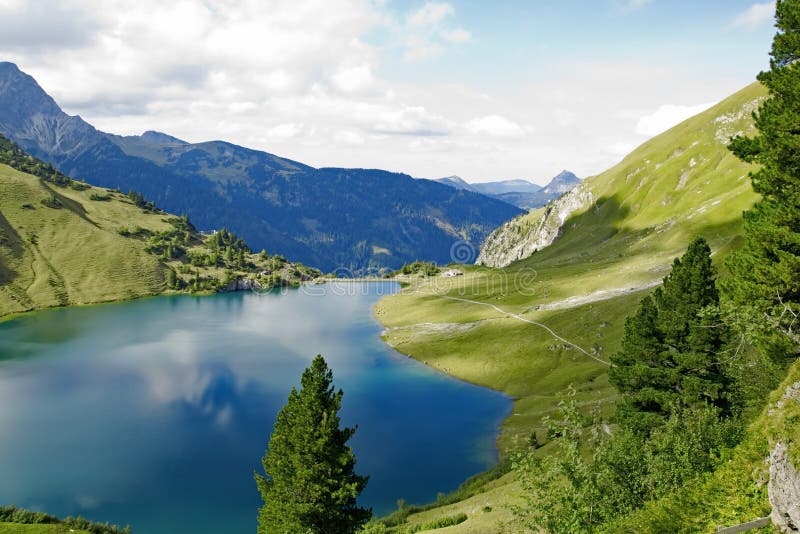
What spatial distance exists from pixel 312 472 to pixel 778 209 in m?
27.7

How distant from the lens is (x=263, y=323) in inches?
6718

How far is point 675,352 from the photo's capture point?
3672 cm

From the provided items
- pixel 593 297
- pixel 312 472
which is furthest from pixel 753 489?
pixel 593 297

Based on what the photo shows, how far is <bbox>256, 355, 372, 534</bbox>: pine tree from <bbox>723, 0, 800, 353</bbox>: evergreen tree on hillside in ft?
76.8

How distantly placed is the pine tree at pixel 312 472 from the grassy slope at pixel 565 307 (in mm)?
8332

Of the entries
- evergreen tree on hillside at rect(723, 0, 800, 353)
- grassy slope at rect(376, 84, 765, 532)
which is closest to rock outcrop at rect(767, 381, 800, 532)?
evergreen tree on hillside at rect(723, 0, 800, 353)

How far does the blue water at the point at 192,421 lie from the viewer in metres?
54.2

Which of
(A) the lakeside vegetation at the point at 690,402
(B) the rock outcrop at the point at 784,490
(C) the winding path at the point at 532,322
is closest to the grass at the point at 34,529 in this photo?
(A) the lakeside vegetation at the point at 690,402

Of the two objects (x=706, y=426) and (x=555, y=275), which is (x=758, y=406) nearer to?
(x=706, y=426)

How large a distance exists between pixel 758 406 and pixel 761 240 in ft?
52.7

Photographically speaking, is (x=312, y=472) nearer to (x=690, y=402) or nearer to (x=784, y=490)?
(x=784, y=490)

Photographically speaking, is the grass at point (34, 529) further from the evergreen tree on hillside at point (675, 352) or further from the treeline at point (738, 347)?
the evergreen tree on hillside at point (675, 352)

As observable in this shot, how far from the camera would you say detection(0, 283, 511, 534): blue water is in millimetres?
54250

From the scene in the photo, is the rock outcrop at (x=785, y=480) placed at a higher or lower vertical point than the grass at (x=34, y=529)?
higher
